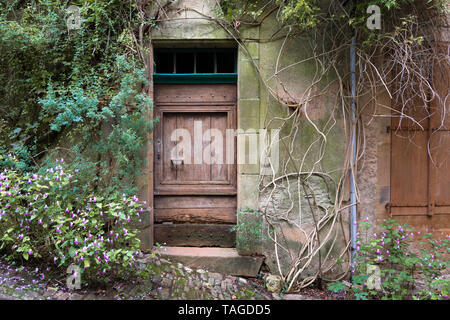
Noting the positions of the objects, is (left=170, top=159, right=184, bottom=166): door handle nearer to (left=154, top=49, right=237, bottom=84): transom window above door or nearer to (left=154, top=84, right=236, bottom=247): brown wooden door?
(left=154, top=84, right=236, bottom=247): brown wooden door

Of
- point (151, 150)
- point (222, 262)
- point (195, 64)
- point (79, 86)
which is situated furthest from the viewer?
point (195, 64)

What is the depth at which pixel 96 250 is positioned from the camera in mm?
2555

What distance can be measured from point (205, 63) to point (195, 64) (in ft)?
0.49

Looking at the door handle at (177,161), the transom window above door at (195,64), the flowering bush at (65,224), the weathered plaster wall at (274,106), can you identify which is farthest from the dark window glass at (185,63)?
the flowering bush at (65,224)

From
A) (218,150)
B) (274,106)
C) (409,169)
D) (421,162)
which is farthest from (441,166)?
(218,150)

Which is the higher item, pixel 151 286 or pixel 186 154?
pixel 186 154

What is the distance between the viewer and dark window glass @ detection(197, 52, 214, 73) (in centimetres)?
368

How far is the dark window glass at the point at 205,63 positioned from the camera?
3.68 metres

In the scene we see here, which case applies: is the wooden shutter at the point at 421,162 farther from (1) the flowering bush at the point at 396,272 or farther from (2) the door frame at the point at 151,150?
(2) the door frame at the point at 151,150

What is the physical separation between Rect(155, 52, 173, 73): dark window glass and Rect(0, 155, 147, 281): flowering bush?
162 centimetres

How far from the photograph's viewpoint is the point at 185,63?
3701mm

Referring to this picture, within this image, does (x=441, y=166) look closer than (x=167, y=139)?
Yes

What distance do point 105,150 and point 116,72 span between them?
2.77 feet

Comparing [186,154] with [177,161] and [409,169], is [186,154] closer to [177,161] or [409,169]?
[177,161]
